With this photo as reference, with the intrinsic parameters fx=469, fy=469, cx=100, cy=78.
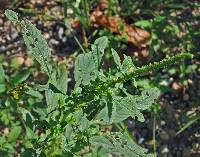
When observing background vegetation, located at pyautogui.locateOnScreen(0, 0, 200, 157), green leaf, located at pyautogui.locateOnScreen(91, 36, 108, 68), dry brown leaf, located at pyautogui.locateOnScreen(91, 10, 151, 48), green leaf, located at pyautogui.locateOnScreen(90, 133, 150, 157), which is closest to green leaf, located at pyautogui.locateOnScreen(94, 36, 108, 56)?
green leaf, located at pyautogui.locateOnScreen(91, 36, 108, 68)

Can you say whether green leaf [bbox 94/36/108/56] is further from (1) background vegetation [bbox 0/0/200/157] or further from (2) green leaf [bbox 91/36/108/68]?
(1) background vegetation [bbox 0/0/200/157]

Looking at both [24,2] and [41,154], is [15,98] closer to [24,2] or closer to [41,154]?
[41,154]

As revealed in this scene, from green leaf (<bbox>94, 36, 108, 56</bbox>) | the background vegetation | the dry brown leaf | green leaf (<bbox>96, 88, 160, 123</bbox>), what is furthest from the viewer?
the dry brown leaf

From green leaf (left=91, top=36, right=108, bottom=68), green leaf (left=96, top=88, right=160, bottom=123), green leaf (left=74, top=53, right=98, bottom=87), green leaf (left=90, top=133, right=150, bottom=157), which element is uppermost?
green leaf (left=91, top=36, right=108, bottom=68)

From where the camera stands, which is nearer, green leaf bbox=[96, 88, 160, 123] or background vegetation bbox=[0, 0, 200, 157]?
green leaf bbox=[96, 88, 160, 123]

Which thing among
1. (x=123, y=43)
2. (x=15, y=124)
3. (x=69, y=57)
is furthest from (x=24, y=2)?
(x=15, y=124)

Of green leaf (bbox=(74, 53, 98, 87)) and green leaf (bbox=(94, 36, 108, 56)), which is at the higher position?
green leaf (bbox=(94, 36, 108, 56))

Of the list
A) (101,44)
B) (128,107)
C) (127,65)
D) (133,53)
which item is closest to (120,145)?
(128,107)
